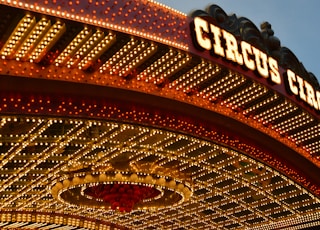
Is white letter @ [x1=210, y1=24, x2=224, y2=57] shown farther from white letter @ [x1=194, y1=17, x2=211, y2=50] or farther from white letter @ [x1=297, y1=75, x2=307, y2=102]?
white letter @ [x1=297, y1=75, x2=307, y2=102]

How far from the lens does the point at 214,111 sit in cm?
1906

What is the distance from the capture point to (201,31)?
16.6 meters

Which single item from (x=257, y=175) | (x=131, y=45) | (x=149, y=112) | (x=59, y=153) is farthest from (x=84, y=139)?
(x=257, y=175)

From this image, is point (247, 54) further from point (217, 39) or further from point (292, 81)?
point (292, 81)

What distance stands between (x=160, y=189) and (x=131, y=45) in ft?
38.0

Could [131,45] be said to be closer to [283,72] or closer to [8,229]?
[283,72]

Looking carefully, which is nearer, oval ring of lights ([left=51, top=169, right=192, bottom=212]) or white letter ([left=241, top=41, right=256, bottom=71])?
white letter ([left=241, top=41, right=256, bottom=71])

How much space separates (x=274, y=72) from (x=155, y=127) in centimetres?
410

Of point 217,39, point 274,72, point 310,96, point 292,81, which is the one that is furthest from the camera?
point 310,96

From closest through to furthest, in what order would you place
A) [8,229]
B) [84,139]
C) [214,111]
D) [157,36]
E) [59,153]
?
[157,36] < [214,111] < [84,139] < [59,153] < [8,229]

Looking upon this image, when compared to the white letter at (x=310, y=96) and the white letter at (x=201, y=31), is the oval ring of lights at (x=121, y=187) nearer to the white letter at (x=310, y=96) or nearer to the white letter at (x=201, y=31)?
the white letter at (x=310, y=96)

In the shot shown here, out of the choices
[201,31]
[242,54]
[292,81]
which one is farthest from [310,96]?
[201,31]

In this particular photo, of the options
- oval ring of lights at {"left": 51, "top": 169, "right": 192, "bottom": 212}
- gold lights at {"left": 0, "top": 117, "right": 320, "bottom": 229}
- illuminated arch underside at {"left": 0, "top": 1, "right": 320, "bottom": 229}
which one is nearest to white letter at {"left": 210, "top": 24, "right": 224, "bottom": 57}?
illuminated arch underside at {"left": 0, "top": 1, "right": 320, "bottom": 229}

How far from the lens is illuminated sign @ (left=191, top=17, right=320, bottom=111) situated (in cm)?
1648
